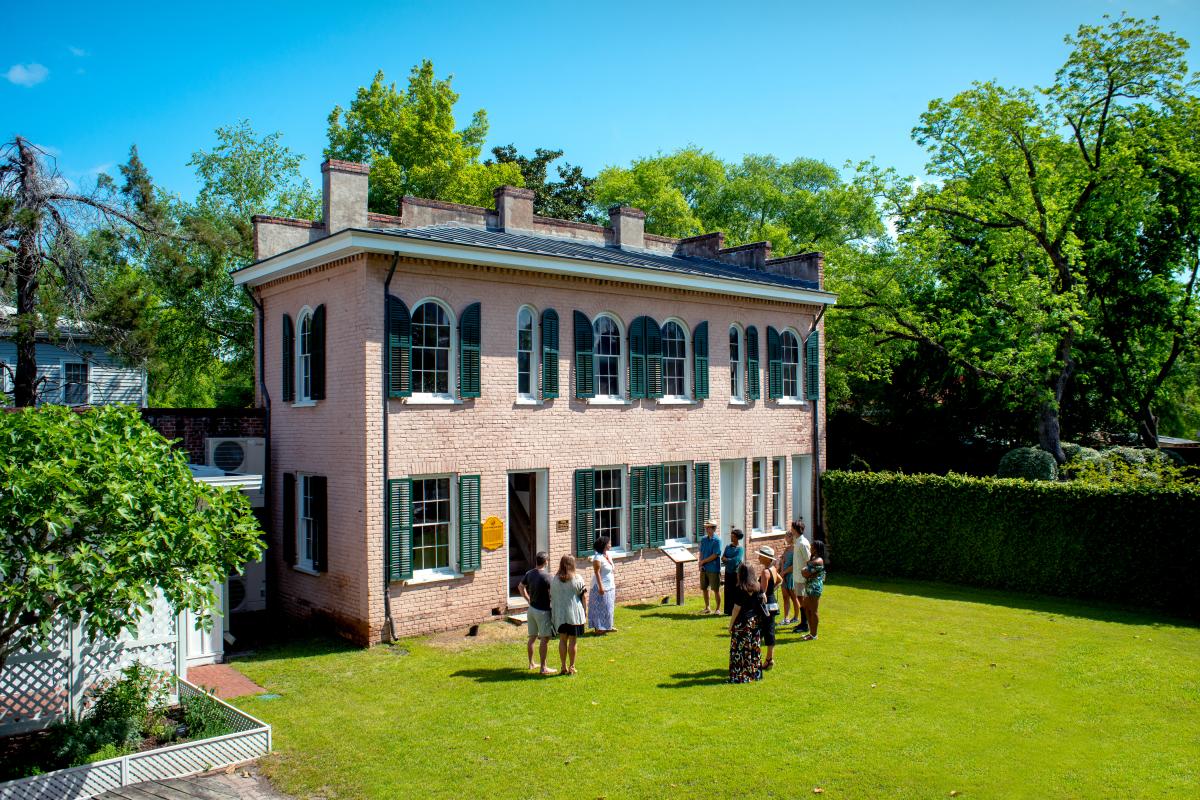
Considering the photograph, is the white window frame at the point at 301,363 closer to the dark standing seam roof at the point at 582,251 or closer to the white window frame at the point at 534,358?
the dark standing seam roof at the point at 582,251

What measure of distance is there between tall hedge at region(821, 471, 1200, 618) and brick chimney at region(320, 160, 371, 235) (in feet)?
45.3

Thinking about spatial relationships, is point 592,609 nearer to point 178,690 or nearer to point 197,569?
point 178,690

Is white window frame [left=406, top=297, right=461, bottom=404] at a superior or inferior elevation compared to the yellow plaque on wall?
superior

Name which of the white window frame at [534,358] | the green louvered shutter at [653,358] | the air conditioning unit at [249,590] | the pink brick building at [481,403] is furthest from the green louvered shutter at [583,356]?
the air conditioning unit at [249,590]

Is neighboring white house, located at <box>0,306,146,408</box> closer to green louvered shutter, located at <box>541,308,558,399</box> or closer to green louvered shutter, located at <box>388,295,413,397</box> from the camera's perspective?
green louvered shutter, located at <box>388,295,413,397</box>

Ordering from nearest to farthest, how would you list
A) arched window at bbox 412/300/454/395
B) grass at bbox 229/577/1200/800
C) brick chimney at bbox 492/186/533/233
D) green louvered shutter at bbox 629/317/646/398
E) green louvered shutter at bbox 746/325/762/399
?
grass at bbox 229/577/1200/800
arched window at bbox 412/300/454/395
green louvered shutter at bbox 629/317/646/398
brick chimney at bbox 492/186/533/233
green louvered shutter at bbox 746/325/762/399

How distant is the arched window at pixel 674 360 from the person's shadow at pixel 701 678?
7873 millimetres

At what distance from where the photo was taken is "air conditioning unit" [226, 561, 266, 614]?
17656 mm

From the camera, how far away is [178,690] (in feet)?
37.4

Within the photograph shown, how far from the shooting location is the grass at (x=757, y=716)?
30.2 feet

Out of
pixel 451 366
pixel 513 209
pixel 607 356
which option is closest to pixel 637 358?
pixel 607 356

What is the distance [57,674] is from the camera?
10.3 m

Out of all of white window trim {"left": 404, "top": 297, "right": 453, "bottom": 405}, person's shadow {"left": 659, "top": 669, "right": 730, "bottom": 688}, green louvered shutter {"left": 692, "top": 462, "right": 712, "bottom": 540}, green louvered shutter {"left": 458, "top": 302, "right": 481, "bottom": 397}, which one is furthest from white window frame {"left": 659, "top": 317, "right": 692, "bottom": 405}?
person's shadow {"left": 659, "top": 669, "right": 730, "bottom": 688}

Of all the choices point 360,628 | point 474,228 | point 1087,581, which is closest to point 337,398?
point 360,628
